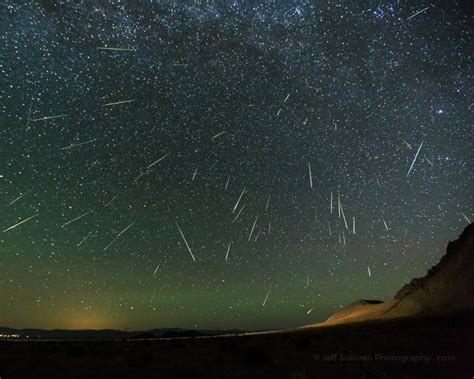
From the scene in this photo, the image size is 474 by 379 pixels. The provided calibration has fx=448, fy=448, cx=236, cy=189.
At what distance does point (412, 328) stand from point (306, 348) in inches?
375

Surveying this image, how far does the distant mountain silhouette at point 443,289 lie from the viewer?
4250 centimetres

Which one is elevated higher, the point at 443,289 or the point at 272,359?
the point at 443,289

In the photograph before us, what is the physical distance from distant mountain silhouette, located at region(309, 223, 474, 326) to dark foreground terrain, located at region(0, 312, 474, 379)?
736 inches

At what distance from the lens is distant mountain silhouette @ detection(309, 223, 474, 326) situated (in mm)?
42500

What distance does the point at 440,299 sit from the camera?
4472cm

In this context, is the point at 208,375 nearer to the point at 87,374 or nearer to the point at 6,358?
the point at 87,374

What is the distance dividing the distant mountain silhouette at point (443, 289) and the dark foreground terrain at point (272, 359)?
18.7 m

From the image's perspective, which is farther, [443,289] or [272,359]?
[443,289]

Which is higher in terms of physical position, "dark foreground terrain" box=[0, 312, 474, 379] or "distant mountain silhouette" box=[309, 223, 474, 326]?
"distant mountain silhouette" box=[309, 223, 474, 326]

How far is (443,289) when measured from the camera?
46844mm

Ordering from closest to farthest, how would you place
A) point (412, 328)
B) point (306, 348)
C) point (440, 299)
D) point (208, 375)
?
point (208, 375) → point (306, 348) → point (412, 328) → point (440, 299)

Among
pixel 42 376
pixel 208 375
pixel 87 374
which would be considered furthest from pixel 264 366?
pixel 42 376

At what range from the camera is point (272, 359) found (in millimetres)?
18891

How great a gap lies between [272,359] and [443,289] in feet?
113
